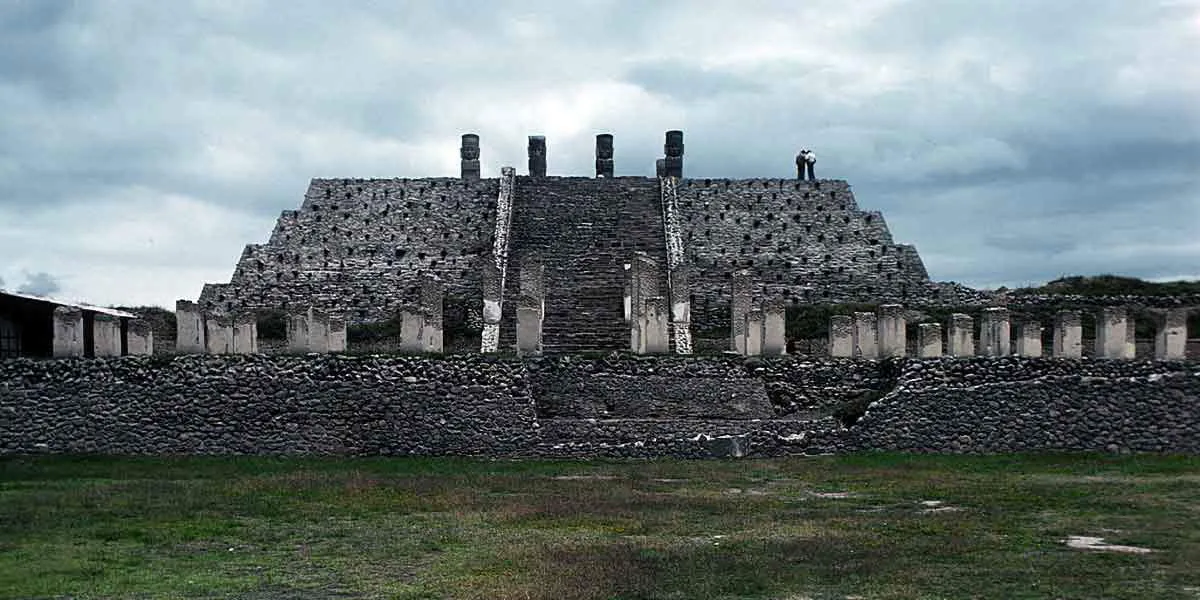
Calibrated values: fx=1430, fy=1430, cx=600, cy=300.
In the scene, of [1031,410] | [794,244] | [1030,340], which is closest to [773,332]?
[1030,340]

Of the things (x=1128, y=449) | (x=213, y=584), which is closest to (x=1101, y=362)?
(x=1128, y=449)

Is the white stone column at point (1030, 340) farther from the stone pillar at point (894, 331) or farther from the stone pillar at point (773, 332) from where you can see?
the stone pillar at point (773, 332)

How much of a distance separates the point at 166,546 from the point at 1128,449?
17.4 m

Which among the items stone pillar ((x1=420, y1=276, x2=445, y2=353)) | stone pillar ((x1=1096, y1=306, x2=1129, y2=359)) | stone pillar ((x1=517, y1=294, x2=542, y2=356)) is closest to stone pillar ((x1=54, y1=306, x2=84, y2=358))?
stone pillar ((x1=420, y1=276, x2=445, y2=353))

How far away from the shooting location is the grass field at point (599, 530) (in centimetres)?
1166

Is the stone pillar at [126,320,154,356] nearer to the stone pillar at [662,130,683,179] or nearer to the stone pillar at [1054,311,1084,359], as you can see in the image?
the stone pillar at [1054,311,1084,359]

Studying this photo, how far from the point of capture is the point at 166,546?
1390 centimetres

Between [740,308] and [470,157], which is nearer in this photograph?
[740,308]

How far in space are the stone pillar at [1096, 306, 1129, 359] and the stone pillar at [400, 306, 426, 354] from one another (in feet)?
42.4

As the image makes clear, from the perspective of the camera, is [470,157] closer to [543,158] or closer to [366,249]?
[543,158]

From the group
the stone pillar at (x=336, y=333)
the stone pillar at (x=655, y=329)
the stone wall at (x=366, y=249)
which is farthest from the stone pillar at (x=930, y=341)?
the stone wall at (x=366, y=249)

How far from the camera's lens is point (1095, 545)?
13.6m

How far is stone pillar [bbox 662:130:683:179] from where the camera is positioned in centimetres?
4706

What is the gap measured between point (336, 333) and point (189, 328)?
275 cm
